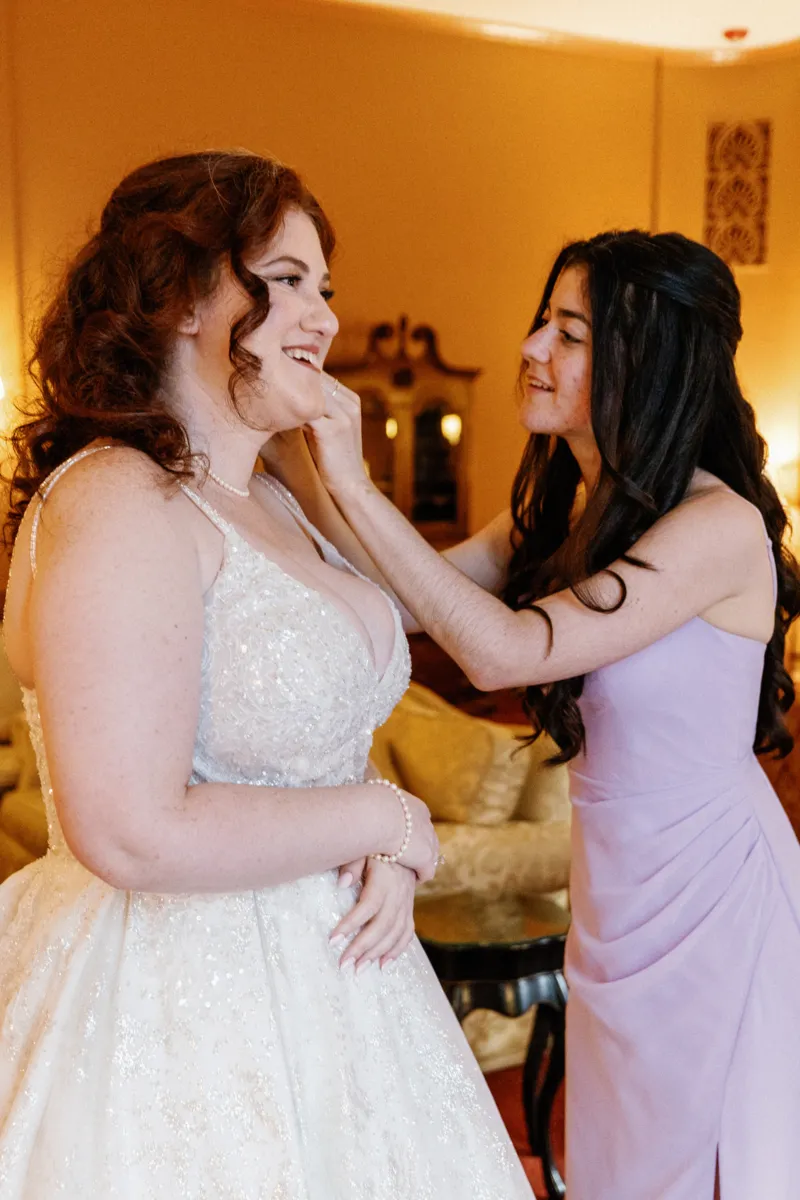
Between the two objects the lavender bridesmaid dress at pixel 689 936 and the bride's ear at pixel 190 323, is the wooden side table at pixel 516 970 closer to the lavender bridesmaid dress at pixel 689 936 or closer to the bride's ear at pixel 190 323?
the lavender bridesmaid dress at pixel 689 936

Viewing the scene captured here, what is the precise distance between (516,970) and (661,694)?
3.58 ft

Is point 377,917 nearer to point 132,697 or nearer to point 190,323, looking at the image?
point 132,697

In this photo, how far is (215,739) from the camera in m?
1.26

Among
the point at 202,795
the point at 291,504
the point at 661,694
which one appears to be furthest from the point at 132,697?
the point at 661,694

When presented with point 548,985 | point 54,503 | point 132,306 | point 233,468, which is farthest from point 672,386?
point 548,985

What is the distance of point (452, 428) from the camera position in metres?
7.33

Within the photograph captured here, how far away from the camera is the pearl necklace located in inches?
54.7

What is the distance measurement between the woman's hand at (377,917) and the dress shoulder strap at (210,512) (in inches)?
16.3

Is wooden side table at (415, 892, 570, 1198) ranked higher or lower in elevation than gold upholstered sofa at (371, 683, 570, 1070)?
lower

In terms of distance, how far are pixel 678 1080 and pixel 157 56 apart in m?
6.04

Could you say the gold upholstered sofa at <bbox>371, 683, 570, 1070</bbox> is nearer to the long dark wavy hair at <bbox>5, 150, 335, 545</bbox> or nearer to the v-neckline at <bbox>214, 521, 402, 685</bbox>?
the v-neckline at <bbox>214, 521, 402, 685</bbox>

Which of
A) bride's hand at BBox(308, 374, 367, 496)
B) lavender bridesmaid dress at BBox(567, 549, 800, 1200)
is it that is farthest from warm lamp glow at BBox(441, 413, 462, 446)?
bride's hand at BBox(308, 374, 367, 496)

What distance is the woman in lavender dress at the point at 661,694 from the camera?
5.89ft

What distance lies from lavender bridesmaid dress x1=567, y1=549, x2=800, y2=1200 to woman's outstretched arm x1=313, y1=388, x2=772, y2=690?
0.11 meters
